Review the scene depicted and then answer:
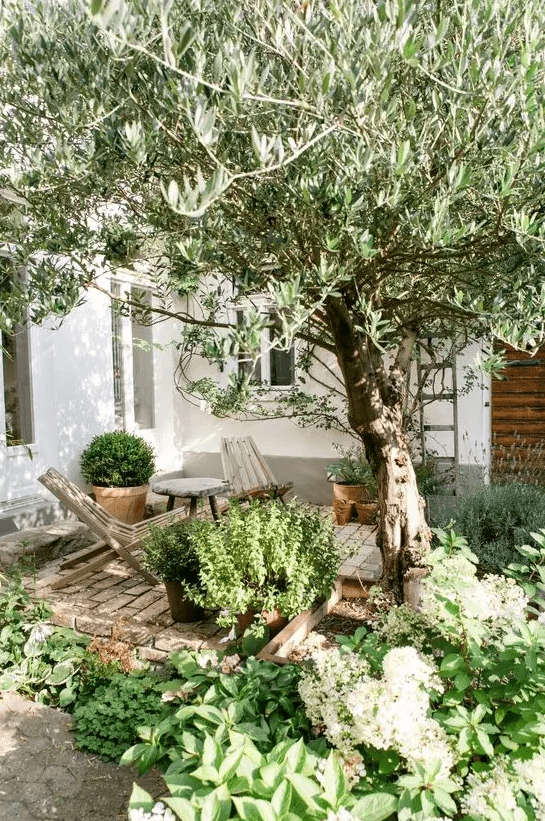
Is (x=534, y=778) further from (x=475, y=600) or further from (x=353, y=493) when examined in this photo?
(x=353, y=493)

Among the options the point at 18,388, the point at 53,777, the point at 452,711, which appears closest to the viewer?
the point at 452,711

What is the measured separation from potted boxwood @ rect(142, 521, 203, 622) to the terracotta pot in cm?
39

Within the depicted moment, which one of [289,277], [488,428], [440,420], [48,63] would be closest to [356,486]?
[440,420]

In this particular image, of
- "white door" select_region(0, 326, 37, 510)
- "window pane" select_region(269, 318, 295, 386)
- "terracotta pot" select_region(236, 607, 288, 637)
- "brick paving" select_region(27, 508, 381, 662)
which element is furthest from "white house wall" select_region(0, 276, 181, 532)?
"terracotta pot" select_region(236, 607, 288, 637)

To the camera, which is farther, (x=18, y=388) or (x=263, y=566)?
(x=18, y=388)

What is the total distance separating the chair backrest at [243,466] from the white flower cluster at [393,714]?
537 cm

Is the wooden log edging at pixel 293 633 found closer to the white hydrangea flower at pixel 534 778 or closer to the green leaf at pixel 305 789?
the green leaf at pixel 305 789

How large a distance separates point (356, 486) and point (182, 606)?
3.74m

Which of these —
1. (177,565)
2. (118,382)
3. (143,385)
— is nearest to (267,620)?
(177,565)

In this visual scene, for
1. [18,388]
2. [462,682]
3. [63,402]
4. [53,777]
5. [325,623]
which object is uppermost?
[18,388]

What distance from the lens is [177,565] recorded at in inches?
167

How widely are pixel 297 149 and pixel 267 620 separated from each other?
290cm

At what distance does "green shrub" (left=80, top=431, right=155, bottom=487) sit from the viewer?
291 inches

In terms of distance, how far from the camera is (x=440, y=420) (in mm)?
8109
